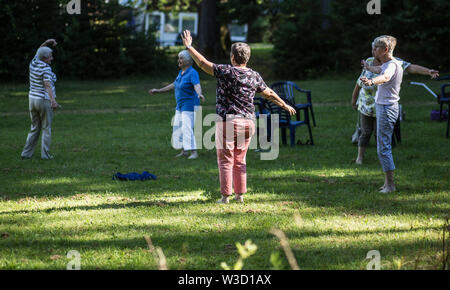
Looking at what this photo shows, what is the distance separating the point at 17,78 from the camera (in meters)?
27.8

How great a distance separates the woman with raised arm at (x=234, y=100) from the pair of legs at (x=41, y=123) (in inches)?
198

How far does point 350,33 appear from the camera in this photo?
26.1 meters

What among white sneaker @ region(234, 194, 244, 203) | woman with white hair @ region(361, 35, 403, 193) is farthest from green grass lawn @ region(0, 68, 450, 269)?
woman with white hair @ region(361, 35, 403, 193)

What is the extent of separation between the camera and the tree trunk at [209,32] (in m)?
32.4

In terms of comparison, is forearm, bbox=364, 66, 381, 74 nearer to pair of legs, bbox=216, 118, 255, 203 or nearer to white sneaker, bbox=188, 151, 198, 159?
pair of legs, bbox=216, 118, 255, 203

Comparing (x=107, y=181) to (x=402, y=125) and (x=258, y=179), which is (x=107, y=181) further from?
(x=402, y=125)

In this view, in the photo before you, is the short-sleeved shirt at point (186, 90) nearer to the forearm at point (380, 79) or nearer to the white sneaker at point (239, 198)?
the white sneaker at point (239, 198)

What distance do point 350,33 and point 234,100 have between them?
20541 mm

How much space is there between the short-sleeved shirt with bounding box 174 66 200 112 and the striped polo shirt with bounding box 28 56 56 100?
2.25m

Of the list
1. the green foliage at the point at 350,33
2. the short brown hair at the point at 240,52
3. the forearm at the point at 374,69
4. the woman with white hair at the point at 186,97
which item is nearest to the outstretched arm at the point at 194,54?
the short brown hair at the point at 240,52

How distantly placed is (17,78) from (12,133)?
13.7 meters

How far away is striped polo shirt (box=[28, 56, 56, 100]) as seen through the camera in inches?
412

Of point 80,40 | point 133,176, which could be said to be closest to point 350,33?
point 80,40

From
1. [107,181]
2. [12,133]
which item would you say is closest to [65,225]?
[107,181]
